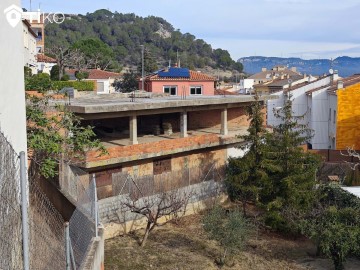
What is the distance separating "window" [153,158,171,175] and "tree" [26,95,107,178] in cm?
521

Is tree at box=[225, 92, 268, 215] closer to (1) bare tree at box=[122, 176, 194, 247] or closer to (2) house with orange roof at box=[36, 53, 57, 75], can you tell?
(1) bare tree at box=[122, 176, 194, 247]

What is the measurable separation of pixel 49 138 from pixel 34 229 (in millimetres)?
5400

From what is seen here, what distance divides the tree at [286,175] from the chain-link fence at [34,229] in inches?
291

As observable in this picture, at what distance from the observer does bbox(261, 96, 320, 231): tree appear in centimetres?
1712

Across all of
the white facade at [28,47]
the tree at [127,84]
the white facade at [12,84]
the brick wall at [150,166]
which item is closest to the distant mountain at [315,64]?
the tree at [127,84]

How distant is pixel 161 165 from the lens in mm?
21484

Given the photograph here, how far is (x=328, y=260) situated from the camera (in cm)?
1498

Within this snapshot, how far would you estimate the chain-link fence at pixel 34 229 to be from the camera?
4691 mm

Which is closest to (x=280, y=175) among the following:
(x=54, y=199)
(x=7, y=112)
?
(x=54, y=199)

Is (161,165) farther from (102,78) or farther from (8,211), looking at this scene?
(102,78)

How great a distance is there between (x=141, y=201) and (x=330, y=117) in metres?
20.4

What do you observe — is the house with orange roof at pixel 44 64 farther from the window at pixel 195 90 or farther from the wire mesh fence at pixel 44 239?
the wire mesh fence at pixel 44 239

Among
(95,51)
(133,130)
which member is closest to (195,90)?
(133,130)

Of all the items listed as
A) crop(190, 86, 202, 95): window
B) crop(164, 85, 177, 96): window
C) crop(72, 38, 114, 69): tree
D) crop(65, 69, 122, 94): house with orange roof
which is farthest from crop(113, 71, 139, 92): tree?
crop(72, 38, 114, 69): tree
